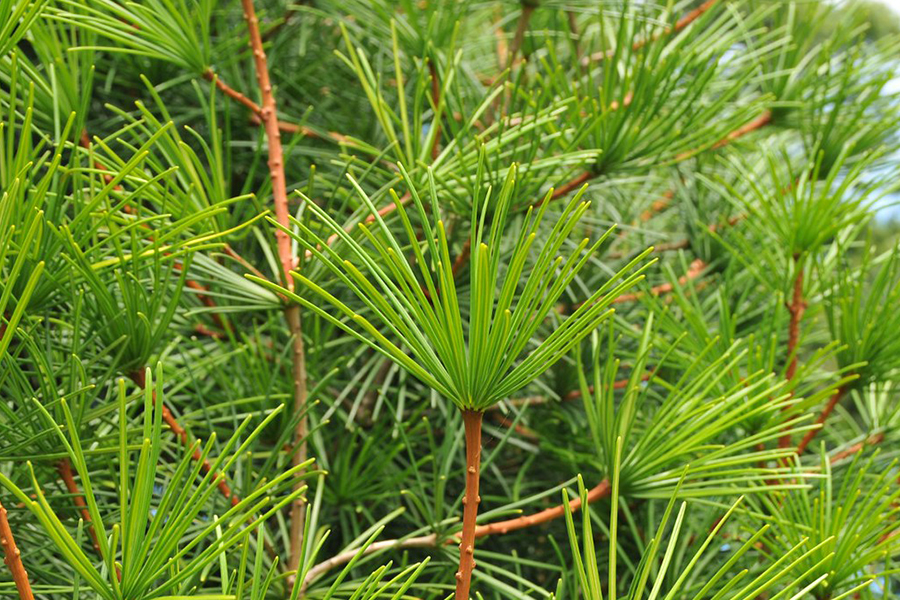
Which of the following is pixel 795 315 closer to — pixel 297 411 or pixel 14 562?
pixel 297 411

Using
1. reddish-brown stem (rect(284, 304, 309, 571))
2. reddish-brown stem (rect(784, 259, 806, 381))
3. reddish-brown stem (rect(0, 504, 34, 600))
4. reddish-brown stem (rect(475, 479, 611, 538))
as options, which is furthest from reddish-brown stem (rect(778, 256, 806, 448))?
reddish-brown stem (rect(0, 504, 34, 600))

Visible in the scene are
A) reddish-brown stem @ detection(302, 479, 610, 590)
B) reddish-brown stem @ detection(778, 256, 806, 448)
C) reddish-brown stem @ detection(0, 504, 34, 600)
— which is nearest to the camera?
reddish-brown stem @ detection(0, 504, 34, 600)

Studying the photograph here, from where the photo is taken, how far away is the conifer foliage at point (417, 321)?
1.05ft

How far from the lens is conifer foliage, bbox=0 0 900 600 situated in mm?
321

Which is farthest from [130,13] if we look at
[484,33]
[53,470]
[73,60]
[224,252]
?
[484,33]

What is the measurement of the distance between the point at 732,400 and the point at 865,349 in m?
0.16

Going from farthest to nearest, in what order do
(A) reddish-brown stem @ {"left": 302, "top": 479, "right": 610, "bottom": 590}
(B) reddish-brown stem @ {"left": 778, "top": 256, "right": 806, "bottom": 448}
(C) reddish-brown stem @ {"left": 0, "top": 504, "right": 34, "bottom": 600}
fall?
1. (B) reddish-brown stem @ {"left": 778, "top": 256, "right": 806, "bottom": 448}
2. (A) reddish-brown stem @ {"left": 302, "top": 479, "right": 610, "bottom": 590}
3. (C) reddish-brown stem @ {"left": 0, "top": 504, "right": 34, "bottom": 600}

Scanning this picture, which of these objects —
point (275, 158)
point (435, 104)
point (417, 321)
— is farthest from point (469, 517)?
point (435, 104)

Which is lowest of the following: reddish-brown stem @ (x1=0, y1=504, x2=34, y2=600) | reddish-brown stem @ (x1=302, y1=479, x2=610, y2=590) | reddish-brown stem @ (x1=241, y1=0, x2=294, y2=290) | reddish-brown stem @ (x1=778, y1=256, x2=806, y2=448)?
reddish-brown stem @ (x1=302, y1=479, x2=610, y2=590)

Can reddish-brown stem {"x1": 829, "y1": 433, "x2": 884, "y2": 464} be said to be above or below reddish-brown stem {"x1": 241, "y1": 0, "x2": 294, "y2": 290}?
below

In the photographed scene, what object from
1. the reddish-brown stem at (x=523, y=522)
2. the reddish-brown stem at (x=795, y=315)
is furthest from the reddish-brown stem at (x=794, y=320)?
the reddish-brown stem at (x=523, y=522)

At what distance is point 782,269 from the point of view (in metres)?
0.64

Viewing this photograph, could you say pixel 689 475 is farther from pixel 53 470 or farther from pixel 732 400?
pixel 53 470

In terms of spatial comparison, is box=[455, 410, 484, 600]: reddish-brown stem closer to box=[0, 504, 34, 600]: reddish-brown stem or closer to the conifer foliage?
the conifer foliage
